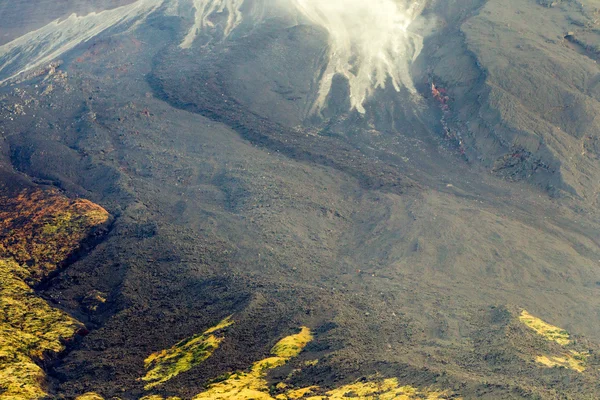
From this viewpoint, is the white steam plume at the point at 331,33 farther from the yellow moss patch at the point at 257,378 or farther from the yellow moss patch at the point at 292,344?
the yellow moss patch at the point at 257,378

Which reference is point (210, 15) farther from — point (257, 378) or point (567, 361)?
point (567, 361)

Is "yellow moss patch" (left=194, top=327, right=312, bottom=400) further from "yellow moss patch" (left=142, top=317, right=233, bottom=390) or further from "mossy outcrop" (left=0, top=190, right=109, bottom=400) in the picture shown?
"mossy outcrop" (left=0, top=190, right=109, bottom=400)

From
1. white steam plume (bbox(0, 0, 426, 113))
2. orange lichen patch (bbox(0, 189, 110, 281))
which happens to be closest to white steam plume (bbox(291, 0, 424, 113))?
white steam plume (bbox(0, 0, 426, 113))

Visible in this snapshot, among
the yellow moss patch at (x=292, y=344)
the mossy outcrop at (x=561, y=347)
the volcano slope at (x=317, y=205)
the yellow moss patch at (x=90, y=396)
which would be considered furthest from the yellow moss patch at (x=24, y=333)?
the mossy outcrop at (x=561, y=347)

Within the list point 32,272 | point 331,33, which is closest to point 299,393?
point 32,272

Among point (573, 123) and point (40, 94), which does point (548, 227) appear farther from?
point (40, 94)

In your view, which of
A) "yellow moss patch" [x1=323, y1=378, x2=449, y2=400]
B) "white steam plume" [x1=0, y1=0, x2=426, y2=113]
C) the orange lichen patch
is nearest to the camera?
"yellow moss patch" [x1=323, y1=378, x2=449, y2=400]
